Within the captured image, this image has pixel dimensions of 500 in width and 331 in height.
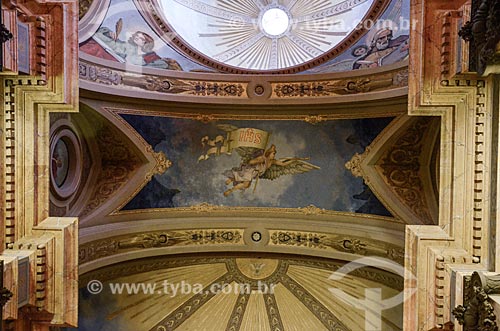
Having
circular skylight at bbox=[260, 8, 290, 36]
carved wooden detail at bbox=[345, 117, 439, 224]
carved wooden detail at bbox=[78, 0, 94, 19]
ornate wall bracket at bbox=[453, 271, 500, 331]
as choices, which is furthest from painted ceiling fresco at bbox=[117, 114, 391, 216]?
ornate wall bracket at bbox=[453, 271, 500, 331]

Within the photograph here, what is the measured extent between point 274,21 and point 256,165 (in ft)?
13.3

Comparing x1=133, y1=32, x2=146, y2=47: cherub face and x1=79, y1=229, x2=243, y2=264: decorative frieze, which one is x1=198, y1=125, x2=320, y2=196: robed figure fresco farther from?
x1=133, y1=32, x2=146, y2=47: cherub face

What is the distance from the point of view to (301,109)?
27.4ft

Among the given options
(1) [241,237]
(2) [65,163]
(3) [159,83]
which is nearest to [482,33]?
(3) [159,83]

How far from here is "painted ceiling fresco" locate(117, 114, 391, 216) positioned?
8.42 metres

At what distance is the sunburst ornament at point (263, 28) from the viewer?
9539mm

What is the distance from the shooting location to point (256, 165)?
8.84m

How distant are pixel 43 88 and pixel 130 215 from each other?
3.68 meters

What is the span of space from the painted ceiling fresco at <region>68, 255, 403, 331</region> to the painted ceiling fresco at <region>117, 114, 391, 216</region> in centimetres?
127

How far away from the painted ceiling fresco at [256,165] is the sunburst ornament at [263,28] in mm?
1836

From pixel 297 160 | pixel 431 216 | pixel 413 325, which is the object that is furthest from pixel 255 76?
pixel 413 325

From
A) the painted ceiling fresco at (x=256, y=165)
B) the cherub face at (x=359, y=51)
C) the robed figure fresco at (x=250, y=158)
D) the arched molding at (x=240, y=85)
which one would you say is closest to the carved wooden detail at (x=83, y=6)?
the arched molding at (x=240, y=85)

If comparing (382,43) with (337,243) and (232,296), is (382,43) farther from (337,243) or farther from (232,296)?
(232,296)

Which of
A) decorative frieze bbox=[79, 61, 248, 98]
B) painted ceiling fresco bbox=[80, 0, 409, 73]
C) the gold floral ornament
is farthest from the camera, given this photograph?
the gold floral ornament
